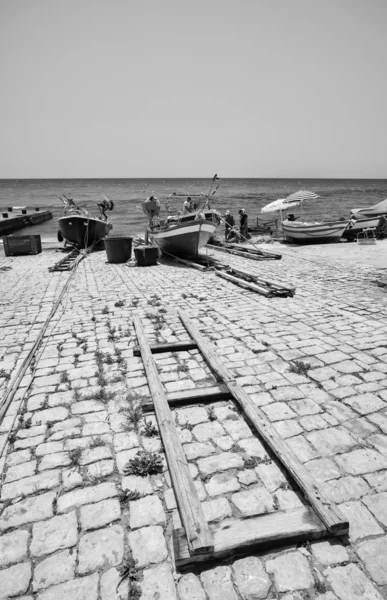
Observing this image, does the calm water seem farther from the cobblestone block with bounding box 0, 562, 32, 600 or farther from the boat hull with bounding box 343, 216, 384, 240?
the cobblestone block with bounding box 0, 562, 32, 600

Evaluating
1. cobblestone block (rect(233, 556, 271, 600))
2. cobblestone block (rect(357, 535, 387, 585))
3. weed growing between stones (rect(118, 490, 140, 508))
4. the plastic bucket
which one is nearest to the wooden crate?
the plastic bucket

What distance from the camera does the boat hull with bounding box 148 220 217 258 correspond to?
14.5 meters

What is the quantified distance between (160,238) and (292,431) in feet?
44.9

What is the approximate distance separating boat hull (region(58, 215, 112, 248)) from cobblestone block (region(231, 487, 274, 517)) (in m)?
19.4

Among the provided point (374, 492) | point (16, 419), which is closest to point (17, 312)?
point (16, 419)

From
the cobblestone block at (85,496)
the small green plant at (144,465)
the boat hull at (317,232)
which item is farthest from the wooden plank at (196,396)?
the boat hull at (317,232)

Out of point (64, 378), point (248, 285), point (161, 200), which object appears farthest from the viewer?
point (161, 200)

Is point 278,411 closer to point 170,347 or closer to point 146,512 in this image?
point 146,512

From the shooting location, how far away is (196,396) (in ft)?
14.9

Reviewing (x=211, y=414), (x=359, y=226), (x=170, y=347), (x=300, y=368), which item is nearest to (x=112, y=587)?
(x=211, y=414)

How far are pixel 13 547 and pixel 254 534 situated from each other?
2.00 metres

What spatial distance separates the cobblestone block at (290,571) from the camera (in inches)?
94.1

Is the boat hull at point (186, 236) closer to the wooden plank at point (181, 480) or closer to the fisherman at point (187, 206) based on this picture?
the fisherman at point (187, 206)

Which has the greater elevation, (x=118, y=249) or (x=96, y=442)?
(x=118, y=249)
